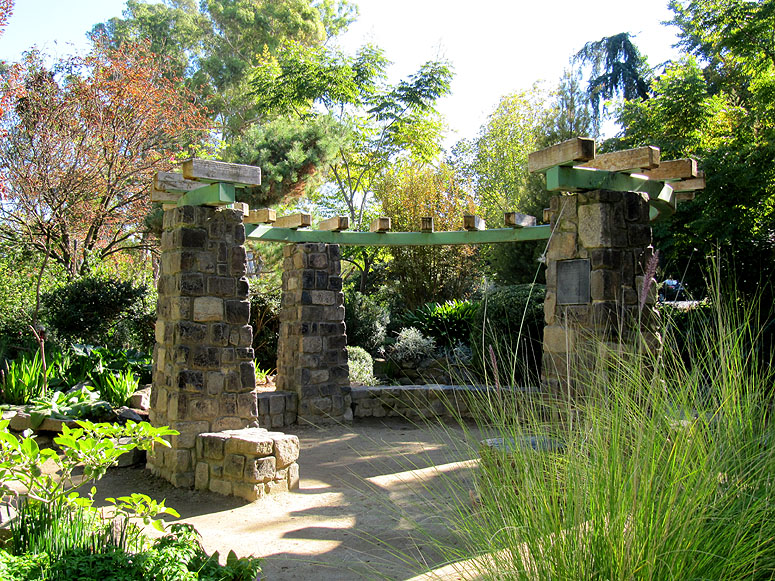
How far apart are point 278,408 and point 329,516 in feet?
9.66

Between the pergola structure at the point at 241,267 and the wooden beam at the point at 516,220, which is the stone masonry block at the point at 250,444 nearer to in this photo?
the pergola structure at the point at 241,267

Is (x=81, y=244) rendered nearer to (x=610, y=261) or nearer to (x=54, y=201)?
(x=54, y=201)

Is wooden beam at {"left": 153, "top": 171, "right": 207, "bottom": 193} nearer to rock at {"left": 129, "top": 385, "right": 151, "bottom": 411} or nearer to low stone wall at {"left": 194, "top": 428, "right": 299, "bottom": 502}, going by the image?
low stone wall at {"left": 194, "top": 428, "right": 299, "bottom": 502}

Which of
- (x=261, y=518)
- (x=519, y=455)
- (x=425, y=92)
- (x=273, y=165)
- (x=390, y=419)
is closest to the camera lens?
(x=519, y=455)

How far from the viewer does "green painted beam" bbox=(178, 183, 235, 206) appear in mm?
4988

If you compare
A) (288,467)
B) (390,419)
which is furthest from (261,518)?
(390,419)

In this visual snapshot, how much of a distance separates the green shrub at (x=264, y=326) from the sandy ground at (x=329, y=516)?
4.21 meters

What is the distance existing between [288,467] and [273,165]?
7.57 meters

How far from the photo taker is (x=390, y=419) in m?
7.72

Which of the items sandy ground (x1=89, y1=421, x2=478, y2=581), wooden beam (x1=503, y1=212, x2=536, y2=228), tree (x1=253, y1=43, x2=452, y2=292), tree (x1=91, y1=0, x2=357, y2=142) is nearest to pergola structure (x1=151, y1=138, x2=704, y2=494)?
sandy ground (x1=89, y1=421, x2=478, y2=581)

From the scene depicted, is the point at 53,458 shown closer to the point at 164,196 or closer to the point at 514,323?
the point at 164,196

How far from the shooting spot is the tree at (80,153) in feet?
30.3

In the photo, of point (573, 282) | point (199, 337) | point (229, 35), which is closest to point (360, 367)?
point (199, 337)

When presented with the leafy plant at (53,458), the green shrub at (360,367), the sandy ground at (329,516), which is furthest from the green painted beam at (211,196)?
the green shrub at (360,367)
